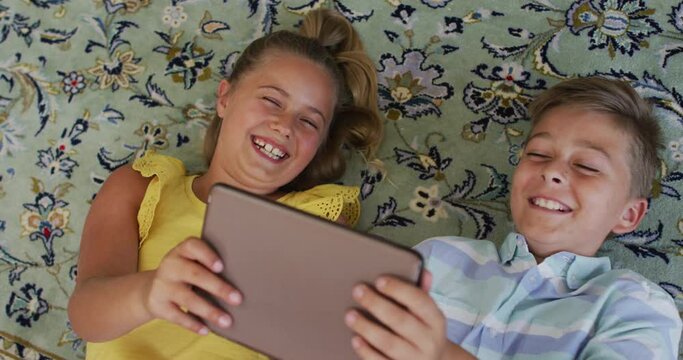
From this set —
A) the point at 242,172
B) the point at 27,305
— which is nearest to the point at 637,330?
the point at 242,172

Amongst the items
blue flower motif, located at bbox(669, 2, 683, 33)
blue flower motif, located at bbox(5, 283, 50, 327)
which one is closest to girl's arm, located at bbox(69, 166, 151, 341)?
blue flower motif, located at bbox(5, 283, 50, 327)

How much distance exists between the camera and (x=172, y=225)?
1290 mm

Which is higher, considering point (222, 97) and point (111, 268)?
point (222, 97)

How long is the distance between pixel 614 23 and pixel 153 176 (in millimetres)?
989

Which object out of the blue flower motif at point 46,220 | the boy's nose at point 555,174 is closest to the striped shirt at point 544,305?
the boy's nose at point 555,174

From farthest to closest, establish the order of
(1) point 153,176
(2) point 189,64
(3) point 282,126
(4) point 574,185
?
(2) point 189,64, (1) point 153,176, (3) point 282,126, (4) point 574,185

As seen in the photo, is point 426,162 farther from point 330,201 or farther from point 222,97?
point 222,97

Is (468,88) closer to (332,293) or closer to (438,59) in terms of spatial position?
(438,59)

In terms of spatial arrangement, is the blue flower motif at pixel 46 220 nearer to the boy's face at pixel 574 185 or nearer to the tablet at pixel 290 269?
the tablet at pixel 290 269

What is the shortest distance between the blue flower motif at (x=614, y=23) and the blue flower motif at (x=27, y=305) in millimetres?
1251

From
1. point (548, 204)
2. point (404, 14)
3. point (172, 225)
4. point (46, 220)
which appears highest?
point (404, 14)

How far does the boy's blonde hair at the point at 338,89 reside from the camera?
138 cm

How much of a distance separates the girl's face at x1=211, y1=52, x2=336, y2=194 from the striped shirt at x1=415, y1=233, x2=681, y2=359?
0.30 meters

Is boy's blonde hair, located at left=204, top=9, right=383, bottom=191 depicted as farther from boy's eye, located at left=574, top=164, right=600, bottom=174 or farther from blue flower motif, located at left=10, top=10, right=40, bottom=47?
blue flower motif, located at left=10, top=10, right=40, bottom=47
